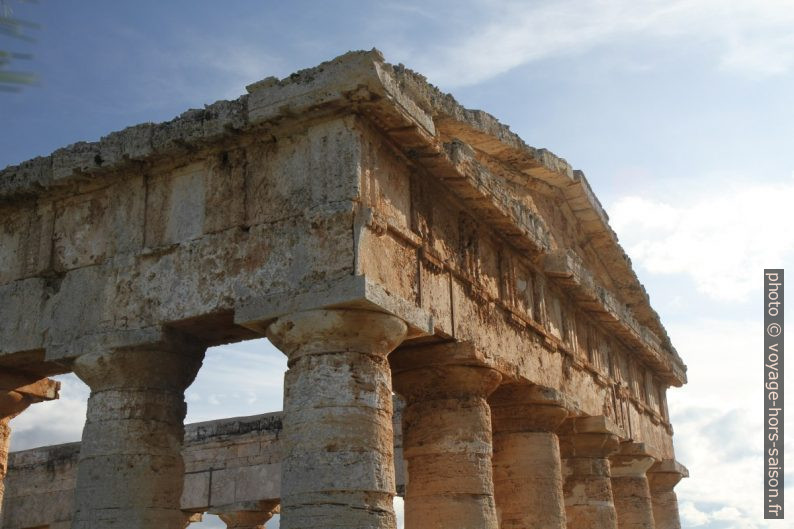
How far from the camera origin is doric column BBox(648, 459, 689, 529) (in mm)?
18250

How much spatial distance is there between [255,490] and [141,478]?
27.8ft

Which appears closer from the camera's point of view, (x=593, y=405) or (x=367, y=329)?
(x=367, y=329)

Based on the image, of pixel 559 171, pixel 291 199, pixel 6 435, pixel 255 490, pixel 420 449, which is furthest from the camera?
pixel 255 490

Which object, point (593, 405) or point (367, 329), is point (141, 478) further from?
point (593, 405)

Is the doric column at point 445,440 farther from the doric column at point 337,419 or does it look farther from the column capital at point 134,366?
the column capital at point 134,366

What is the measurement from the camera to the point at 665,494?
1855cm

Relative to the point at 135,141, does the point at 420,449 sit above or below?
below

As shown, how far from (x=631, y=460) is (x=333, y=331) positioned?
992cm

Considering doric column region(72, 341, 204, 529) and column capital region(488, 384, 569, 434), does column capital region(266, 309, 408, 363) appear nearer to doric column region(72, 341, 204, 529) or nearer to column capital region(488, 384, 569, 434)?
doric column region(72, 341, 204, 529)

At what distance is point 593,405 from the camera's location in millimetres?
13234

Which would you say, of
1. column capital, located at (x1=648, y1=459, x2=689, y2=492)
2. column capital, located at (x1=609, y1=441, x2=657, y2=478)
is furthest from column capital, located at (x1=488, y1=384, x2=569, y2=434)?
column capital, located at (x1=648, y1=459, x2=689, y2=492)

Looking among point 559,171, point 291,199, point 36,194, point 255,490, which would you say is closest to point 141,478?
point 291,199

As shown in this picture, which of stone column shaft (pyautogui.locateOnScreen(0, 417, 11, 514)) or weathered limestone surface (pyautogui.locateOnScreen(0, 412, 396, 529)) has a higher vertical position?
weathered limestone surface (pyautogui.locateOnScreen(0, 412, 396, 529))

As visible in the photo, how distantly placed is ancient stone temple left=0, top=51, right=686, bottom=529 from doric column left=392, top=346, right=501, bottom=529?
0.07 ft
